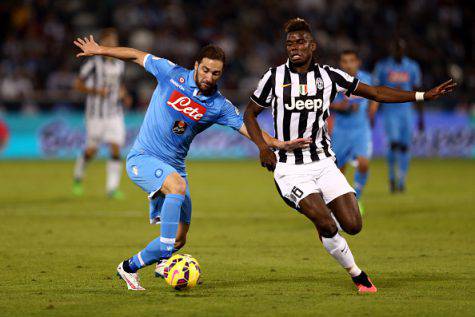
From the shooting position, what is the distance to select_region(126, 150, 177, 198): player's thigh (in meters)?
7.75

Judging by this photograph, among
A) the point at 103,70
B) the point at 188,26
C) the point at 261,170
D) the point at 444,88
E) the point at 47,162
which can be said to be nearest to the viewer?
the point at 444,88

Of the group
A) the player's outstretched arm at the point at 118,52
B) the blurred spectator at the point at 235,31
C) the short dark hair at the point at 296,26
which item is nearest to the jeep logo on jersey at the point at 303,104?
the short dark hair at the point at 296,26

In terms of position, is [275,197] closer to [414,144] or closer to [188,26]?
[414,144]

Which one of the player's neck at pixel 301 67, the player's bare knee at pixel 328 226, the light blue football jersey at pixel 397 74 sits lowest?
the player's bare knee at pixel 328 226

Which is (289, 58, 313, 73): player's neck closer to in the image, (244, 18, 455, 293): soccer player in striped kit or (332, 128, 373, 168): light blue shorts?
(244, 18, 455, 293): soccer player in striped kit

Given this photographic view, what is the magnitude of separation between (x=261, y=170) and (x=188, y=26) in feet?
25.9

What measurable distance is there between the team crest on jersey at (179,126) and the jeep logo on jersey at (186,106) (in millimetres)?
82

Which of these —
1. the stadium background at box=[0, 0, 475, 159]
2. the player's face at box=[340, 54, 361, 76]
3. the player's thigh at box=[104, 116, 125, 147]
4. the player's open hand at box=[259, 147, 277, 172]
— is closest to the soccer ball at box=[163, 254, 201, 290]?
the player's open hand at box=[259, 147, 277, 172]

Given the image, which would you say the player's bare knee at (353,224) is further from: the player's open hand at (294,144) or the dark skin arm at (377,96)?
the dark skin arm at (377,96)

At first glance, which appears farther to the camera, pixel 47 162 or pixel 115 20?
pixel 115 20

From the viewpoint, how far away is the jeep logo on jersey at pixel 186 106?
7.93 m

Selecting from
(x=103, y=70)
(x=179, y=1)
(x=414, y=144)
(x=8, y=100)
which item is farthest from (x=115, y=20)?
(x=103, y=70)

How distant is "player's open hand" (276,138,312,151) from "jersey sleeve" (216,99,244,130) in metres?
0.48

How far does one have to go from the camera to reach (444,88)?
784 centimetres
